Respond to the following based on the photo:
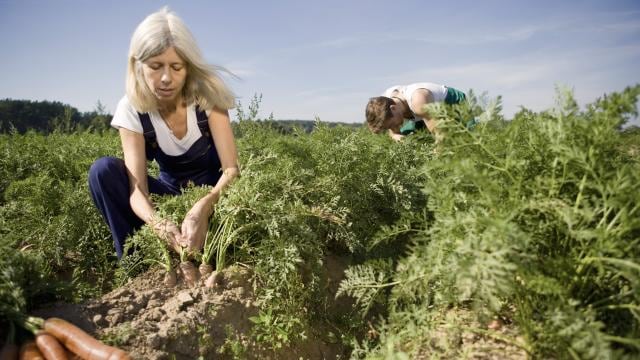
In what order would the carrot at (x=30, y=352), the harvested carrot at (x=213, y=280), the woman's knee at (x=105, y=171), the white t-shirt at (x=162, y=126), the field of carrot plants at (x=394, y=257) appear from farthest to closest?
the white t-shirt at (x=162, y=126), the woman's knee at (x=105, y=171), the harvested carrot at (x=213, y=280), the carrot at (x=30, y=352), the field of carrot plants at (x=394, y=257)

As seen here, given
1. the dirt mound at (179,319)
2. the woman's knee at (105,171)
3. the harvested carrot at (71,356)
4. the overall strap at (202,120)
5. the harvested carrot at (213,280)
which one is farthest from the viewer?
the overall strap at (202,120)

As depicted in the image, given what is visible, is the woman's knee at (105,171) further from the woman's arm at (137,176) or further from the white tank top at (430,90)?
the white tank top at (430,90)

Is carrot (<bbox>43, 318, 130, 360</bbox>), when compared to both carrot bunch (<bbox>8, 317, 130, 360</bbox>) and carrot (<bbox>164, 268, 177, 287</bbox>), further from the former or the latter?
carrot (<bbox>164, 268, 177, 287</bbox>)

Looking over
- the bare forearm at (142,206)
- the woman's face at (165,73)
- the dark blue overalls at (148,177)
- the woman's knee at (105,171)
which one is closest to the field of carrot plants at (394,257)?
the bare forearm at (142,206)

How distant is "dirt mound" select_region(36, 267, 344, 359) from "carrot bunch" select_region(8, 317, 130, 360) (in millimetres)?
163

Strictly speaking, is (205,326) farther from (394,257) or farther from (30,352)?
(394,257)

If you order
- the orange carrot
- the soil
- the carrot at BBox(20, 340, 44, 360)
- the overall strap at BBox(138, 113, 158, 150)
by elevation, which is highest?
the overall strap at BBox(138, 113, 158, 150)

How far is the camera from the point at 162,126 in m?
3.15

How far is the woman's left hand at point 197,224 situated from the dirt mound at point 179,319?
24cm

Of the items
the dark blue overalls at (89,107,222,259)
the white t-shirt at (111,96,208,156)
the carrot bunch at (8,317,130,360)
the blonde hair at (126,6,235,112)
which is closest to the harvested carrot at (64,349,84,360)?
the carrot bunch at (8,317,130,360)

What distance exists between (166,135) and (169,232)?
86 cm

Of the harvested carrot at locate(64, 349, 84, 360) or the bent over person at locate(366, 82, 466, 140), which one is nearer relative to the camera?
the harvested carrot at locate(64, 349, 84, 360)

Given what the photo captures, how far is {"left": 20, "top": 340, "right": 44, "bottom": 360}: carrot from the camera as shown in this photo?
1875mm

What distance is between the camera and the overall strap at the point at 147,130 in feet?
10.1
